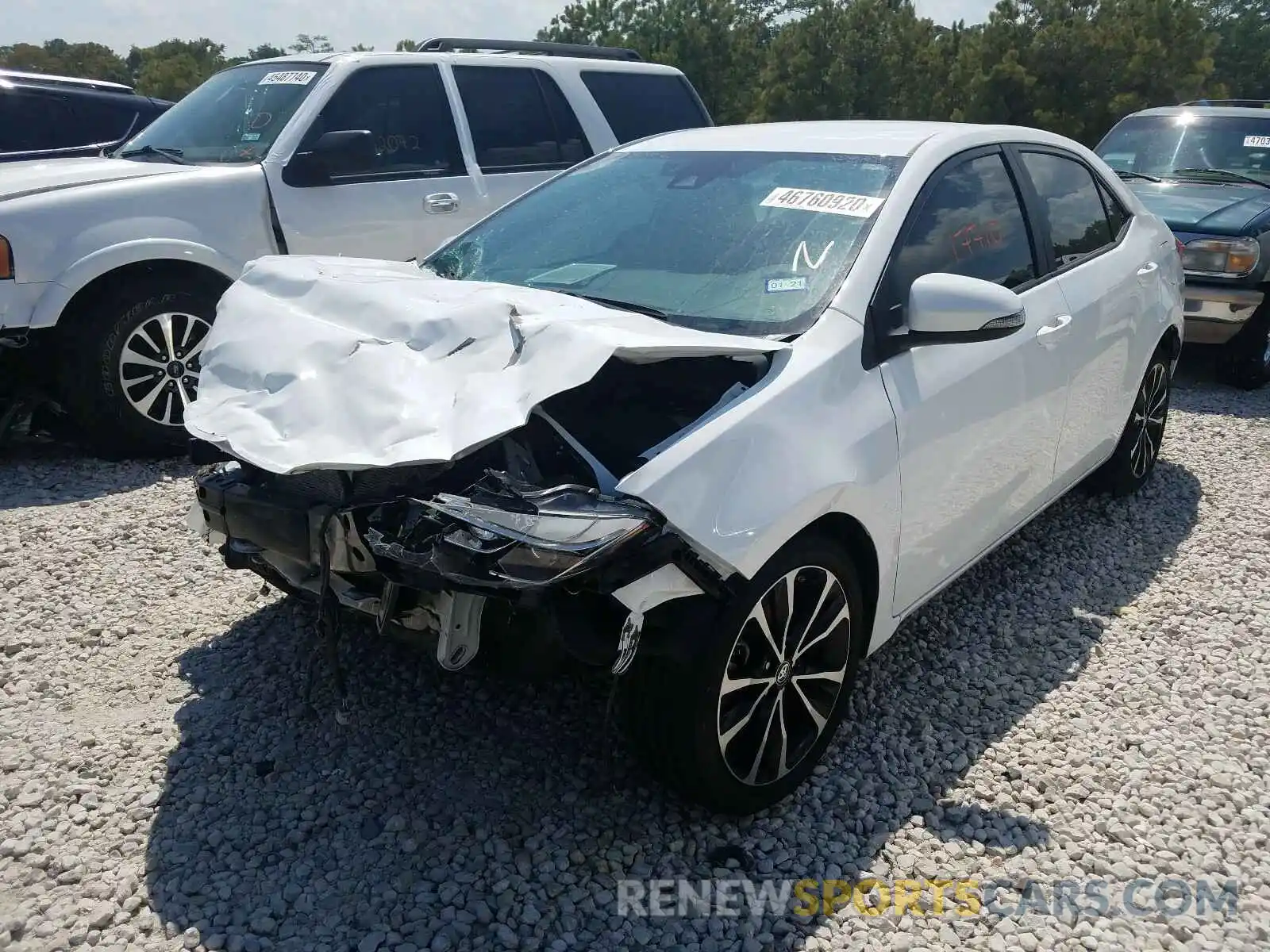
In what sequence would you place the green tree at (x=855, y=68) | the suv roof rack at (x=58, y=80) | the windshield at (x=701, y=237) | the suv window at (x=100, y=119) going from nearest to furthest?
the windshield at (x=701, y=237)
the suv roof rack at (x=58, y=80)
the suv window at (x=100, y=119)
the green tree at (x=855, y=68)

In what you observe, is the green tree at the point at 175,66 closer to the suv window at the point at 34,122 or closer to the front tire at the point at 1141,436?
the suv window at the point at 34,122

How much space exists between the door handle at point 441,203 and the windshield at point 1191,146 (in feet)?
17.2

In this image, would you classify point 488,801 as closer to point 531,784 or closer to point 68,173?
point 531,784

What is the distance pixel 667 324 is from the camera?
2863 mm

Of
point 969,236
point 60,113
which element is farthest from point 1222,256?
point 60,113

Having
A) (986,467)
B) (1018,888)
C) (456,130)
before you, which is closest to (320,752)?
(1018,888)

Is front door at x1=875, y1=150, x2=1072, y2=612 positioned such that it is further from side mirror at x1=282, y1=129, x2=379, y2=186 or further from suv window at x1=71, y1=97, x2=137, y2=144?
suv window at x1=71, y1=97, x2=137, y2=144

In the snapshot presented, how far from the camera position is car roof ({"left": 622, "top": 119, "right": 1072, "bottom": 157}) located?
3.52 meters

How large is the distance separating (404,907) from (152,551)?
248cm

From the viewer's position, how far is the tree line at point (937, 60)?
21.3m

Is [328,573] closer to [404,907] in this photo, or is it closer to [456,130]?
[404,907]

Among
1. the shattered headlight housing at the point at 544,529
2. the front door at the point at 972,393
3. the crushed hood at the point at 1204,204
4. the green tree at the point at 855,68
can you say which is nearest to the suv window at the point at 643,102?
the crushed hood at the point at 1204,204

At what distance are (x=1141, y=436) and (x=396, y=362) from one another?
12.6 feet

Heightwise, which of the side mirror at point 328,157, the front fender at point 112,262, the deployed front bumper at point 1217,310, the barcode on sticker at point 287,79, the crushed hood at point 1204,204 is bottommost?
the deployed front bumper at point 1217,310
